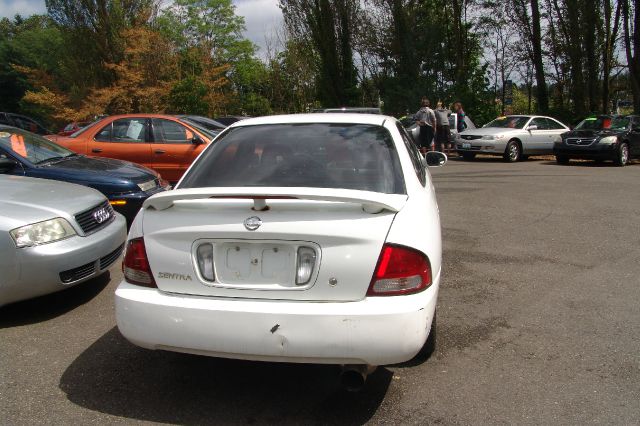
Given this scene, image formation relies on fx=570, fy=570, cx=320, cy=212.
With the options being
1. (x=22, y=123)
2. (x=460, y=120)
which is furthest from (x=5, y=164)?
(x=22, y=123)

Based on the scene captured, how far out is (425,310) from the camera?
2846 millimetres

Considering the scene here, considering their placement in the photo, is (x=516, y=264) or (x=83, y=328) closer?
(x=83, y=328)

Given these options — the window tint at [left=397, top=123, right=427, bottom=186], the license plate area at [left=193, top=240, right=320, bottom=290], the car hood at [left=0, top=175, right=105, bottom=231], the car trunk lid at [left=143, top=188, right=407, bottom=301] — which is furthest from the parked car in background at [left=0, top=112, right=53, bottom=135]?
the license plate area at [left=193, top=240, right=320, bottom=290]

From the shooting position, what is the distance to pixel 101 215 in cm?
511

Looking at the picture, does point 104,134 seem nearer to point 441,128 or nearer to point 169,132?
point 169,132

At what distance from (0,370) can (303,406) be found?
1.97 m

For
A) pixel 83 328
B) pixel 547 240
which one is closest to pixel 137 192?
pixel 83 328

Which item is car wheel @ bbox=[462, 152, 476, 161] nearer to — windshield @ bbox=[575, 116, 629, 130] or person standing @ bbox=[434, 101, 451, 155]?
person standing @ bbox=[434, 101, 451, 155]

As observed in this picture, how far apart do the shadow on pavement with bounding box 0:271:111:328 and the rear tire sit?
50.5ft

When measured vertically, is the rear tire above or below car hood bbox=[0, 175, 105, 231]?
below

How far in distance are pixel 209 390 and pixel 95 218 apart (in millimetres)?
2338

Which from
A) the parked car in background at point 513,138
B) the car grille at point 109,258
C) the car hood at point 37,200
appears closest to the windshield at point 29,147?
the car hood at point 37,200

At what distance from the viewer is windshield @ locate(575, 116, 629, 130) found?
55.5 ft

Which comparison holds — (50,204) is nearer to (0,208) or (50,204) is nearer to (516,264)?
(0,208)
